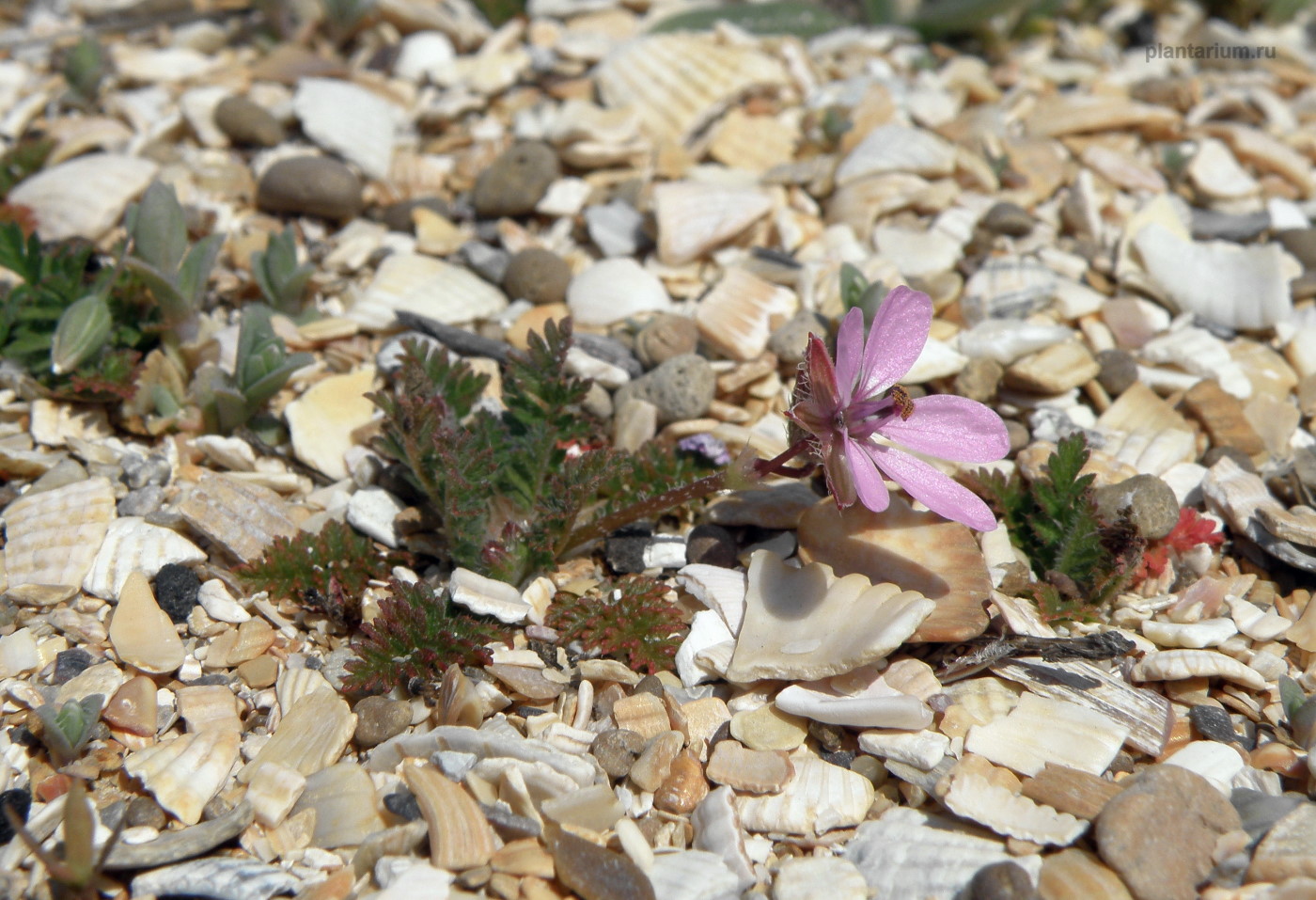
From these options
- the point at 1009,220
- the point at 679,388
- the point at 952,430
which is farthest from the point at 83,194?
the point at 1009,220

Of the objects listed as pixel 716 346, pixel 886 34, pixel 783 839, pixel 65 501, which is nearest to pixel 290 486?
pixel 65 501

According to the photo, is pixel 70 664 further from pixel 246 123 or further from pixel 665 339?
pixel 246 123

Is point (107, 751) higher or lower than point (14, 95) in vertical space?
lower

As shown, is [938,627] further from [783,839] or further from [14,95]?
[14,95]

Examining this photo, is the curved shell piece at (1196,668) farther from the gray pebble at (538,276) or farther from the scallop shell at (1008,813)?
the gray pebble at (538,276)

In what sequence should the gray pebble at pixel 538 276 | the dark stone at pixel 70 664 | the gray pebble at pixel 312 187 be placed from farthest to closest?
the gray pebble at pixel 312 187 → the gray pebble at pixel 538 276 → the dark stone at pixel 70 664

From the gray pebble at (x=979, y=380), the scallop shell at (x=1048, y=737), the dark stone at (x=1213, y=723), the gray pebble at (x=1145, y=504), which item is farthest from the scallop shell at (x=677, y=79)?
the dark stone at (x=1213, y=723)
